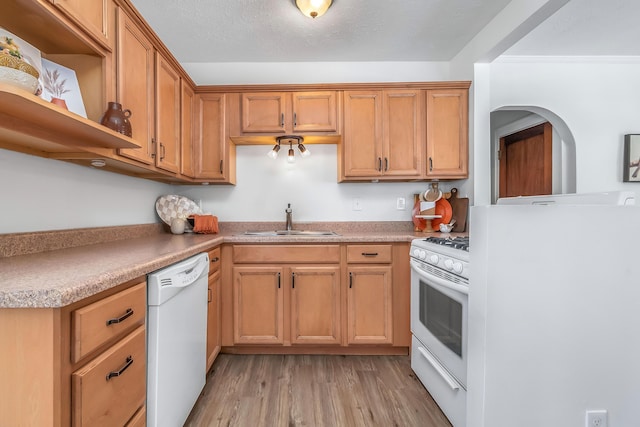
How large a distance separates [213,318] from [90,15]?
1760mm

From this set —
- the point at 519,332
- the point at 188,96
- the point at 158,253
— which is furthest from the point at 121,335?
the point at 188,96

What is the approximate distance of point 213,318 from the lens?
192 cm

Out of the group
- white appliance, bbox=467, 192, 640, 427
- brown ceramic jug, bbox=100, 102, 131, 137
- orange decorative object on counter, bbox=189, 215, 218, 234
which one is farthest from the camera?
orange decorative object on counter, bbox=189, 215, 218, 234

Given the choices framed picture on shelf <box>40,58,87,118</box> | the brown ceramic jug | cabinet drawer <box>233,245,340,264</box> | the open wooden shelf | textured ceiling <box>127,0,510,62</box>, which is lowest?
cabinet drawer <box>233,245,340,264</box>

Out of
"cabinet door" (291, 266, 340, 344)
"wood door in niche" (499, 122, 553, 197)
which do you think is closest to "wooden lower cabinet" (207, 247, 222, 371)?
"cabinet door" (291, 266, 340, 344)

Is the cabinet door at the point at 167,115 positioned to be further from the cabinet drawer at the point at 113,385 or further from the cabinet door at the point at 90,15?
the cabinet drawer at the point at 113,385

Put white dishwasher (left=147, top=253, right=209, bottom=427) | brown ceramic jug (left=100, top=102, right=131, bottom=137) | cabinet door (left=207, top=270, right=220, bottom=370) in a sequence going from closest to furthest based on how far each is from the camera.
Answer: white dishwasher (left=147, top=253, right=209, bottom=427) → brown ceramic jug (left=100, top=102, right=131, bottom=137) → cabinet door (left=207, top=270, right=220, bottom=370)

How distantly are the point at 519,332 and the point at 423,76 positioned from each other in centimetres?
243

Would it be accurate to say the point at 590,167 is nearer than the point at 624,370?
No

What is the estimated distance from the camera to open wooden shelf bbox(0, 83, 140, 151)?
791 mm

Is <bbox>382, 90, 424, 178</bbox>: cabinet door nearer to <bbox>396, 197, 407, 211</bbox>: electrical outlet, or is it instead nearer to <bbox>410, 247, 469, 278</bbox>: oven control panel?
<bbox>396, 197, 407, 211</bbox>: electrical outlet

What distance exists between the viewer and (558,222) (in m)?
1.00

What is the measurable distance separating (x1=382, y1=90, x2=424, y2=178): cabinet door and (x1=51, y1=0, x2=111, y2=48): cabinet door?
1874 millimetres

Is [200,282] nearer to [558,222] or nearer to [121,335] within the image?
[121,335]
